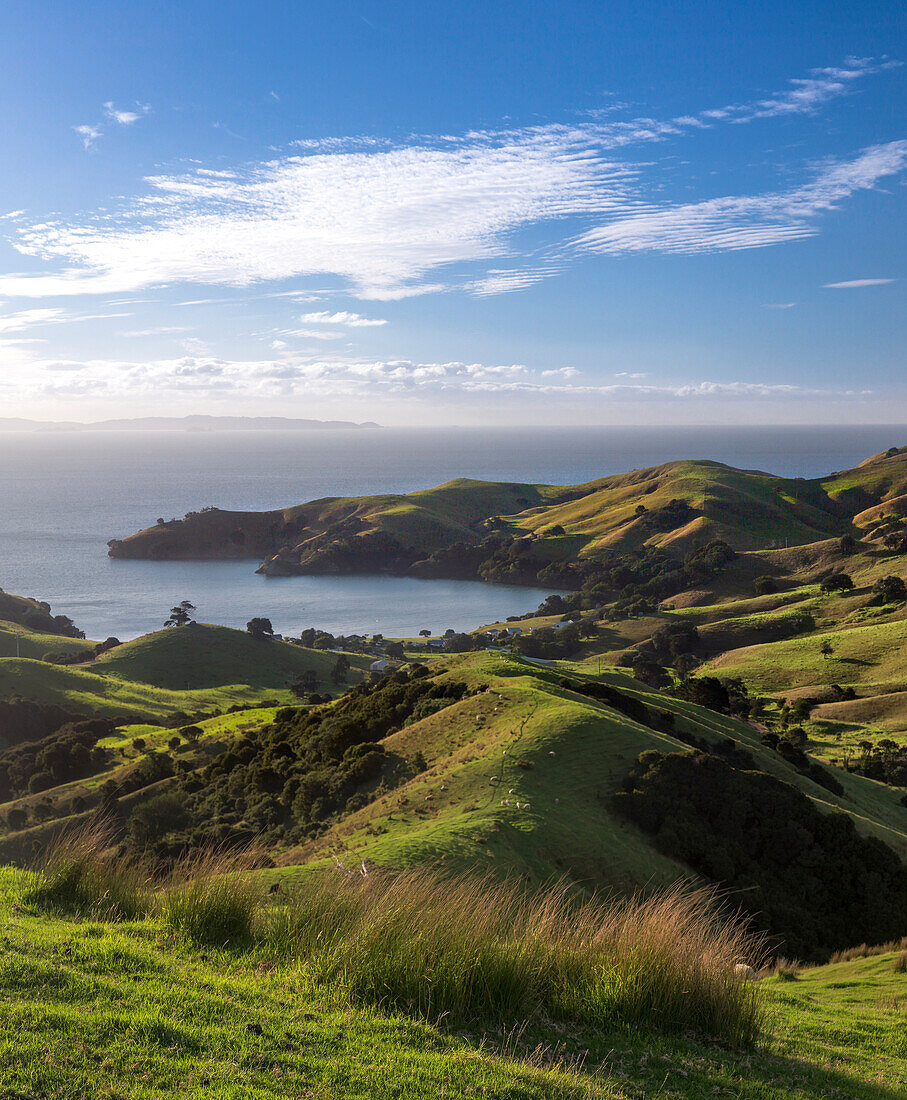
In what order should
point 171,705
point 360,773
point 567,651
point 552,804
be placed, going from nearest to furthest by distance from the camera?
point 552,804 < point 360,773 < point 171,705 < point 567,651

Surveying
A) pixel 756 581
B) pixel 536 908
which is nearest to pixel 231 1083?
pixel 536 908

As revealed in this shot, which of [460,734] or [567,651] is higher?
[460,734]

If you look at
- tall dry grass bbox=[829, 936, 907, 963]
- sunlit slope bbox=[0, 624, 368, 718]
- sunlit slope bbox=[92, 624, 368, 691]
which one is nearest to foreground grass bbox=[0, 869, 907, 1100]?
tall dry grass bbox=[829, 936, 907, 963]

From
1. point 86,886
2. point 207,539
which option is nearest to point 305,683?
point 86,886

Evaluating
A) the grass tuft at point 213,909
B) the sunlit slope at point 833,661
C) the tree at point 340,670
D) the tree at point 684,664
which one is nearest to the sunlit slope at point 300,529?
the tree at point 340,670

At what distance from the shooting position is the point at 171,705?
66312 millimetres

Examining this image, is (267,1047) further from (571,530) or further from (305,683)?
(571,530)

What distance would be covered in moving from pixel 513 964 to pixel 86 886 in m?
5.31

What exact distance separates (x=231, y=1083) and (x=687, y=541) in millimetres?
142794

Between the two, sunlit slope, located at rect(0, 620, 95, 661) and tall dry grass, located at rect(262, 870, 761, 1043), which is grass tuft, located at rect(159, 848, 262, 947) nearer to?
tall dry grass, located at rect(262, 870, 761, 1043)

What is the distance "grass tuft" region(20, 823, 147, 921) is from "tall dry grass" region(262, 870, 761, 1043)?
2045 millimetres

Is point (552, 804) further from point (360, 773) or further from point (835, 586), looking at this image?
point (835, 586)

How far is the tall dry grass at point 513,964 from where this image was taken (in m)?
6.51

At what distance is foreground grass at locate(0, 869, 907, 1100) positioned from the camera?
4.91 m
